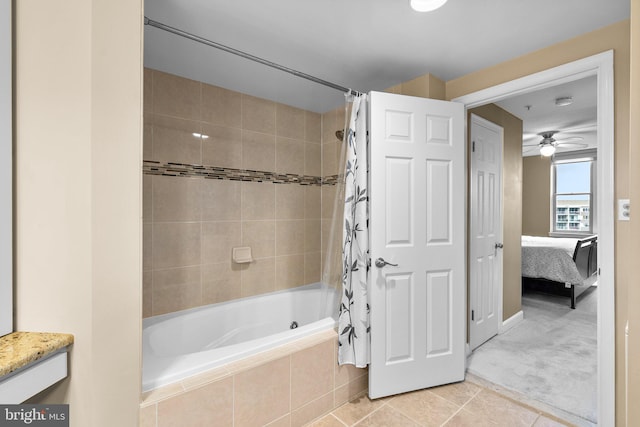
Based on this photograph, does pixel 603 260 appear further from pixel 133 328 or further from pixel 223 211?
pixel 223 211

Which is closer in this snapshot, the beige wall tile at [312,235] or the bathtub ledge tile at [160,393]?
the bathtub ledge tile at [160,393]

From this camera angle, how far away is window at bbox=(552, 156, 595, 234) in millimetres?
5695

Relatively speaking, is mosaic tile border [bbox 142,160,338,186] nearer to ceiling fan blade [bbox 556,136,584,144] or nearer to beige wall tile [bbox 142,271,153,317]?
beige wall tile [bbox 142,271,153,317]

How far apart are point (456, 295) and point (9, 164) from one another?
252 cm

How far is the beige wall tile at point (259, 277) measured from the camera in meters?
2.60

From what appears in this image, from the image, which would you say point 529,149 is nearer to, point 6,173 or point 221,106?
point 221,106

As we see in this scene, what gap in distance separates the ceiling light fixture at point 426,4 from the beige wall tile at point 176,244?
2084mm

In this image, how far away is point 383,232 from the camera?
1902 mm

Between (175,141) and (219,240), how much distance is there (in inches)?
34.2

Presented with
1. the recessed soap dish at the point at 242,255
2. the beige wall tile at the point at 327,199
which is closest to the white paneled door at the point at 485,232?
the beige wall tile at the point at 327,199

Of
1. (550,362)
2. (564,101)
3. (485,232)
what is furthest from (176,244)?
(564,101)

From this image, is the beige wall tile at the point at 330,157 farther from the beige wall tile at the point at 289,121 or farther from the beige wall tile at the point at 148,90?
the beige wall tile at the point at 148,90

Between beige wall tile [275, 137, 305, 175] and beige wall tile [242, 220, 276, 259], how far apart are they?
558 mm

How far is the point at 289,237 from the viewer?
2.89 metres
